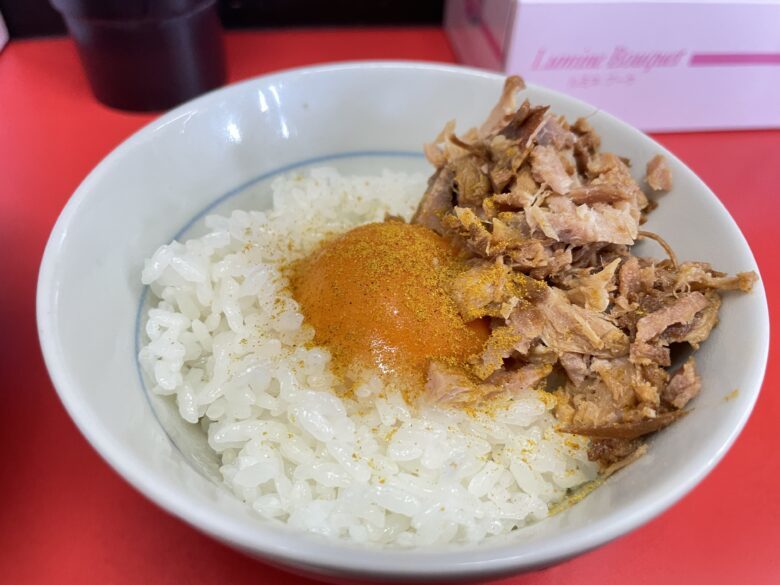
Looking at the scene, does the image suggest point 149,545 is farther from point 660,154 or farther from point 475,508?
point 660,154

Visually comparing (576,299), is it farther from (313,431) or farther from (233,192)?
(233,192)

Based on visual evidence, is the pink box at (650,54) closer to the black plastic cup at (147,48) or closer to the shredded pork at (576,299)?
the shredded pork at (576,299)

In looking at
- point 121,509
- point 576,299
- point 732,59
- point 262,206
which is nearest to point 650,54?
point 732,59

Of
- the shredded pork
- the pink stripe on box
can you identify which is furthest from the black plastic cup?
the pink stripe on box

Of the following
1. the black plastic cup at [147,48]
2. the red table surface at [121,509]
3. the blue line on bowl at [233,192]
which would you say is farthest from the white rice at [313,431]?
the black plastic cup at [147,48]

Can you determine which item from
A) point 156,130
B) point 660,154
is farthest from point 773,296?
point 156,130
